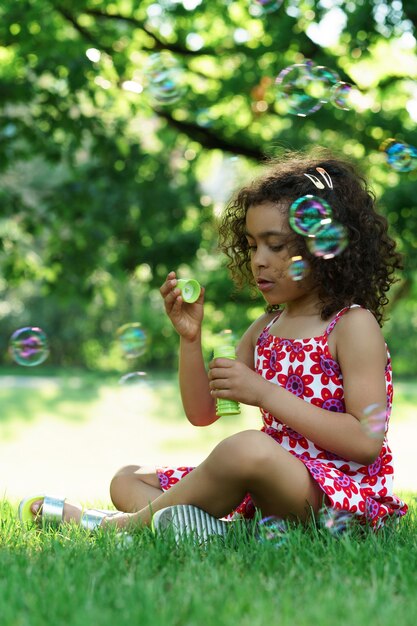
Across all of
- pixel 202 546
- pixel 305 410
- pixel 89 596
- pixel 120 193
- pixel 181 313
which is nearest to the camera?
pixel 89 596

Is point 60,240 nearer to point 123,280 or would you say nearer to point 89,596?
point 123,280

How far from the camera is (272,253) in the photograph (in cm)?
281

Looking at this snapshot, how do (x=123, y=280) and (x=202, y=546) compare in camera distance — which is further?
(x=123, y=280)

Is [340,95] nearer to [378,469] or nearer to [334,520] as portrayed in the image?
[378,469]

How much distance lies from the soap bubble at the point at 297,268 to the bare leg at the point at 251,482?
574 mm

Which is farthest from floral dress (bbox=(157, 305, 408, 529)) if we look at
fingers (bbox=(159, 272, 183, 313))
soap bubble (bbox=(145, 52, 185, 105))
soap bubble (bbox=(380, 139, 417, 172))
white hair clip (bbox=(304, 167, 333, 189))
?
soap bubble (bbox=(145, 52, 185, 105))

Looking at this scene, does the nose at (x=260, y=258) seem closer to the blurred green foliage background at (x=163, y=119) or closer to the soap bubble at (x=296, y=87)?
the soap bubble at (x=296, y=87)

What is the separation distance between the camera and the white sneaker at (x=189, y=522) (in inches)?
98.4

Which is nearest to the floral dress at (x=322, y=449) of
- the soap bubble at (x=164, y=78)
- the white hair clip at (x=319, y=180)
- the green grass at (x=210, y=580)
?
the green grass at (x=210, y=580)

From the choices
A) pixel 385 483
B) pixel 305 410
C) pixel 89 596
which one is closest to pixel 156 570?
pixel 89 596

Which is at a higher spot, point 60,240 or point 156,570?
point 60,240

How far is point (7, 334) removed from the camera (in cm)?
2086

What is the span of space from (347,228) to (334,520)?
3.18ft

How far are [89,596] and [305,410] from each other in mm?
956
